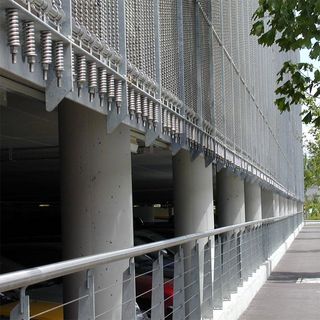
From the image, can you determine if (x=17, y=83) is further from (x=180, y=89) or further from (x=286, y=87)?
(x=286, y=87)

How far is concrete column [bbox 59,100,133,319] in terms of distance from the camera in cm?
605

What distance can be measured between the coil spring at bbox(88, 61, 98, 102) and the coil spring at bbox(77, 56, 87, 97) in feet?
0.44

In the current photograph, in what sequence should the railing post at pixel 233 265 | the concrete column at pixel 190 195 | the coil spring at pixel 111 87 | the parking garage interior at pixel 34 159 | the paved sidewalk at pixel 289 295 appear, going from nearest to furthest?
1. the coil spring at pixel 111 87
2. the parking garage interior at pixel 34 159
3. the railing post at pixel 233 265
4. the paved sidewalk at pixel 289 295
5. the concrete column at pixel 190 195

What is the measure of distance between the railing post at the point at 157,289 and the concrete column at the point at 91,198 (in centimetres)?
53

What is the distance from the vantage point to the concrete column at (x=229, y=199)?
1608cm

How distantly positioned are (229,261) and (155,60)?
156 inches

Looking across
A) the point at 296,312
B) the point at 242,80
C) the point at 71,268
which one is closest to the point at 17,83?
the point at 71,268

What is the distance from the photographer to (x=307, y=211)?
8888cm

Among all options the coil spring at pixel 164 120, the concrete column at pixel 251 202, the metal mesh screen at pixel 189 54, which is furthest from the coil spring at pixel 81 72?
the concrete column at pixel 251 202

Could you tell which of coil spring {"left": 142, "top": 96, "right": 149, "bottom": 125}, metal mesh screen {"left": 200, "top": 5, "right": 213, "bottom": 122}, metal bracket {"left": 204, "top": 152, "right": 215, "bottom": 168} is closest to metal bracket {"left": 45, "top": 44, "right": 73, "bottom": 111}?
coil spring {"left": 142, "top": 96, "right": 149, "bottom": 125}

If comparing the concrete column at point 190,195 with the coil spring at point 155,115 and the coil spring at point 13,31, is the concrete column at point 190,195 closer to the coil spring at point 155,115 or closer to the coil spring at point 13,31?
the coil spring at point 155,115

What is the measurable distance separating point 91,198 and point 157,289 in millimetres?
1069

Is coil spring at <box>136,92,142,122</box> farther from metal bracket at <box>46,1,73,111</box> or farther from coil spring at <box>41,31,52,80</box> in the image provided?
coil spring at <box>41,31,52,80</box>

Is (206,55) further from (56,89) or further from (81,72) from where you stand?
(56,89)
